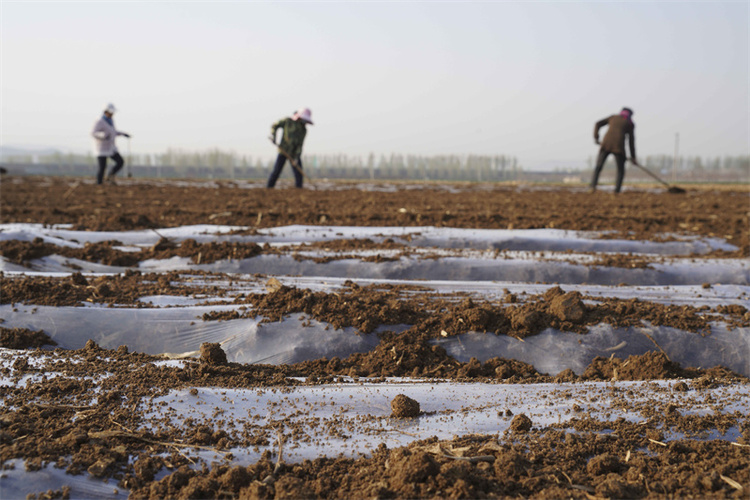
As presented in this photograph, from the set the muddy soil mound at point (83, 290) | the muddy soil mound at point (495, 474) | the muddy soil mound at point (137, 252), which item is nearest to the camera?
the muddy soil mound at point (495, 474)

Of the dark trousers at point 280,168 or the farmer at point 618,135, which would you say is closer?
the dark trousers at point 280,168

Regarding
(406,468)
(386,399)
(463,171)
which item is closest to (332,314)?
(386,399)

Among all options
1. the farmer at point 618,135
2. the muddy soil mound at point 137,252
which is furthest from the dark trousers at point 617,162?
the muddy soil mound at point 137,252

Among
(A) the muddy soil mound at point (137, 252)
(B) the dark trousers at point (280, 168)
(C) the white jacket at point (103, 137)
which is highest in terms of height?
(C) the white jacket at point (103, 137)

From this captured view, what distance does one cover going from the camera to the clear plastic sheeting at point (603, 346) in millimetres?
2836

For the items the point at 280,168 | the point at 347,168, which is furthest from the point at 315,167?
the point at 280,168

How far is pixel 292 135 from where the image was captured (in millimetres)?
11484

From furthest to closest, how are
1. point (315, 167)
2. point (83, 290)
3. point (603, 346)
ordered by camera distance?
point (315, 167) < point (83, 290) < point (603, 346)

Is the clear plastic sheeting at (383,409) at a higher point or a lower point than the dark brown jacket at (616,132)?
lower

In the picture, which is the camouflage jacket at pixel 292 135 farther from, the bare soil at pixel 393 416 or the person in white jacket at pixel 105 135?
the bare soil at pixel 393 416

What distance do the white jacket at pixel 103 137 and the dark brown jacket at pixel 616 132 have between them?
10720 millimetres

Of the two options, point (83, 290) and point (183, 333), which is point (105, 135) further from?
point (183, 333)

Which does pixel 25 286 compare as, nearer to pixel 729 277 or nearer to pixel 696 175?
pixel 729 277

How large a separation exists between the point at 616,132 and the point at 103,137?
11333mm
